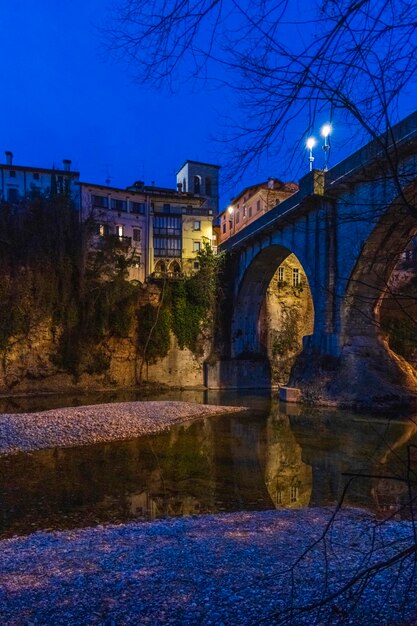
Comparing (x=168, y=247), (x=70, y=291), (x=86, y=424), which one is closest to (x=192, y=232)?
(x=168, y=247)

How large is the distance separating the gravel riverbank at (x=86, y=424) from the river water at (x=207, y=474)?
92cm

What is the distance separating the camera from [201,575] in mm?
5348

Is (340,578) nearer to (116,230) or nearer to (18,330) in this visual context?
(18,330)

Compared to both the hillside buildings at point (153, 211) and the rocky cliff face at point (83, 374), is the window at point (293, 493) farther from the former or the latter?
the hillside buildings at point (153, 211)

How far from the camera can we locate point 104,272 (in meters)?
31.7

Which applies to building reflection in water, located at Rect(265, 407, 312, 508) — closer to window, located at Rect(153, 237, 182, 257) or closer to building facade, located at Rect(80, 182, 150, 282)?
building facade, located at Rect(80, 182, 150, 282)

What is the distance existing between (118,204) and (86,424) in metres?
33.9

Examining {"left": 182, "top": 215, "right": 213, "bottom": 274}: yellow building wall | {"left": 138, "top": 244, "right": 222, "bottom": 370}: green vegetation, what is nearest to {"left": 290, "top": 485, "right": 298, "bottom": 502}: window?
{"left": 138, "top": 244, "right": 222, "bottom": 370}: green vegetation

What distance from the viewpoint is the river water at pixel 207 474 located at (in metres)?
9.24

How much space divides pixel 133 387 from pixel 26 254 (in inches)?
448

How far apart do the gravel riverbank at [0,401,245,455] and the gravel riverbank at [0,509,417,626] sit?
27.5 ft

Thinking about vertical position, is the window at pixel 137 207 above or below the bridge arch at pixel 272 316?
above

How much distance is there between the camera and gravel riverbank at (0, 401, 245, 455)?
1543 cm

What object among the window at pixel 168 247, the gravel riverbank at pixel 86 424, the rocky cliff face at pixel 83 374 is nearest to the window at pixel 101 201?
the window at pixel 168 247
